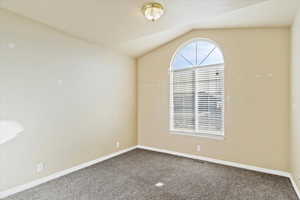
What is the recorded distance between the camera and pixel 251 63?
10.6 ft

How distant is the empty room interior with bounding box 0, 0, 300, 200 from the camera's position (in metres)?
2.40

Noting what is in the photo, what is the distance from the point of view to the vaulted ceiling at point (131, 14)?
223 cm

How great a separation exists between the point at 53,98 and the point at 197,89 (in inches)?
122

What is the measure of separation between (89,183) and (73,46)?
2.57 metres

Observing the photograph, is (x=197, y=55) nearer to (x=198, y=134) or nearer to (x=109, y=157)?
(x=198, y=134)

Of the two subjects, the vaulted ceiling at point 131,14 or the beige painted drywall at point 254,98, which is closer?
the vaulted ceiling at point 131,14

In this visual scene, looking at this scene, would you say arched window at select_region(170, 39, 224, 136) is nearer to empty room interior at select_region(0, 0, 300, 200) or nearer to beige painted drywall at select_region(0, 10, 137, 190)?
empty room interior at select_region(0, 0, 300, 200)

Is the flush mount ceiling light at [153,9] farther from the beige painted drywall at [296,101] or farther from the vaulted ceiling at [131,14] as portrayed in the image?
the beige painted drywall at [296,101]

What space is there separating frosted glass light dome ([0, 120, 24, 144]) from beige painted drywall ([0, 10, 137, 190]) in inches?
2.8

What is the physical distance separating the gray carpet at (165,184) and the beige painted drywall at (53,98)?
1.38 ft

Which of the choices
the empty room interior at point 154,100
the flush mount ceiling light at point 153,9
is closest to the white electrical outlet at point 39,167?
the empty room interior at point 154,100

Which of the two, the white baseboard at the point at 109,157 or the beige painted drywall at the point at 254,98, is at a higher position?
the beige painted drywall at the point at 254,98

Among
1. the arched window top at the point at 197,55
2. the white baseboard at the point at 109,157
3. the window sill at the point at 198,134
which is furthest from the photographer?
the arched window top at the point at 197,55

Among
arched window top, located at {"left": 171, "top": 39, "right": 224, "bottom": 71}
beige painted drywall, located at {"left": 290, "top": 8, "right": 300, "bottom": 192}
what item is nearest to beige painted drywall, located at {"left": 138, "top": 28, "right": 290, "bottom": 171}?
arched window top, located at {"left": 171, "top": 39, "right": 224, "bottom": 71}
